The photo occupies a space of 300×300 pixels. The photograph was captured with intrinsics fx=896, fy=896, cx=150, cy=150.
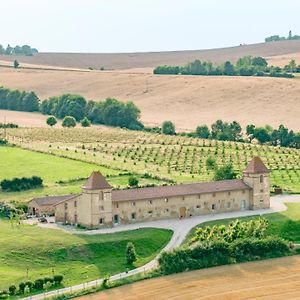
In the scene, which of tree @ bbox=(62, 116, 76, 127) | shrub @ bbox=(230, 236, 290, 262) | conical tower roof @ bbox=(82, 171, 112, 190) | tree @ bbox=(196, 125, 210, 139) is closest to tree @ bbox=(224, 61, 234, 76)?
tree @ bbox=(62, 116, 76, 127)

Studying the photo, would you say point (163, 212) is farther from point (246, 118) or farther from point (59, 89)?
point (59, 89)

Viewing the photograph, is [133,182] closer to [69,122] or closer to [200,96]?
[69,122]

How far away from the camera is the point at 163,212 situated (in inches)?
2908

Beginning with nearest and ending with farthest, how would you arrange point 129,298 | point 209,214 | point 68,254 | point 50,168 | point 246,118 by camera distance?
point 129,298 < point 68,254 < point 209,214 < point 50,168 < point 246,118

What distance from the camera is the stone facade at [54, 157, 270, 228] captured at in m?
70.3

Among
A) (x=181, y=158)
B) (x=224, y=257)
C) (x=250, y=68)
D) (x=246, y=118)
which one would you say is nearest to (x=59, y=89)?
(x=250, y=68)

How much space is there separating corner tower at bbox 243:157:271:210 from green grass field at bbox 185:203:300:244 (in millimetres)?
3117

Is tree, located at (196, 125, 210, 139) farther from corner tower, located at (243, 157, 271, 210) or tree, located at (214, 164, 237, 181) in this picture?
corner tower, located at (243, 157, 271, 210)

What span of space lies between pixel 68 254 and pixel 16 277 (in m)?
5.80

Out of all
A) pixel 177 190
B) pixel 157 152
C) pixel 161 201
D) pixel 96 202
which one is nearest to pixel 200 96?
pixel 157 152

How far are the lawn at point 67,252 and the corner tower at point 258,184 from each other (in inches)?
486

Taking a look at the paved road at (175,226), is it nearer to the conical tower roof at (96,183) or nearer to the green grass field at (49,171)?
the conical tower roof at (96,183)

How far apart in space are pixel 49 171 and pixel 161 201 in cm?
2002

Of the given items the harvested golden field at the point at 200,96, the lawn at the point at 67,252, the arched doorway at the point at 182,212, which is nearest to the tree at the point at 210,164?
the arched doorway at the point at 182,212
